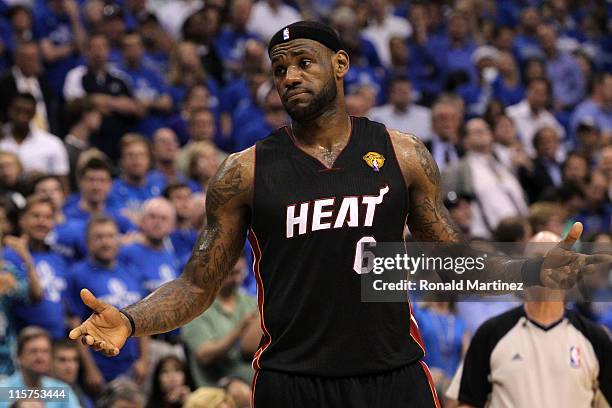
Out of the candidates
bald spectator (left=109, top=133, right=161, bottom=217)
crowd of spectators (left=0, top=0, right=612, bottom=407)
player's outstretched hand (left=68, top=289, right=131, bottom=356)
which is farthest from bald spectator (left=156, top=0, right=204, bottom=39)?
player's outstretched hand (left=68, top=289, right=131, bottom=356)

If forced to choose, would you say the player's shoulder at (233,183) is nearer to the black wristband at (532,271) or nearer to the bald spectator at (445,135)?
the black wristband at (532,271)

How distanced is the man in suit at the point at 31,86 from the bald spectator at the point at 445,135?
3.69 metres

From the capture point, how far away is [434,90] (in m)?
14.4

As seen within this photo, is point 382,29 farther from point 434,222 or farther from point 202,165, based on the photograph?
point 434,222

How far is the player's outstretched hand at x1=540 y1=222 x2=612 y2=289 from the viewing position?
423cm

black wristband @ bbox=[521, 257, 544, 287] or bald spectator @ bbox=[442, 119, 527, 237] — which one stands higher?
bald spectator @ bbox=[442, 119, 527, 237]

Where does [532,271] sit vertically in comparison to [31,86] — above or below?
below

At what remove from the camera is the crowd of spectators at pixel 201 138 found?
26.2ft

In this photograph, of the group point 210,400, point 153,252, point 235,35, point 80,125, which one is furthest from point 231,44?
point 210,400

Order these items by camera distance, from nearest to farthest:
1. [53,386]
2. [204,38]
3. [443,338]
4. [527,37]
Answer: [53,386]
[443,338]
[204,38]
[527,37]

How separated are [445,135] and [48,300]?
201 inches

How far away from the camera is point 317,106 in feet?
14.9

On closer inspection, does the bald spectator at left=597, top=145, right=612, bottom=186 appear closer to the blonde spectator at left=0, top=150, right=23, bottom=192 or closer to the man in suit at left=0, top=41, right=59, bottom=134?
the man in suit at left=0, top=41, right=59, bottom=134

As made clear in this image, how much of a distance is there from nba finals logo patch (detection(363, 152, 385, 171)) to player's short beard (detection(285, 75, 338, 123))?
25 cm
